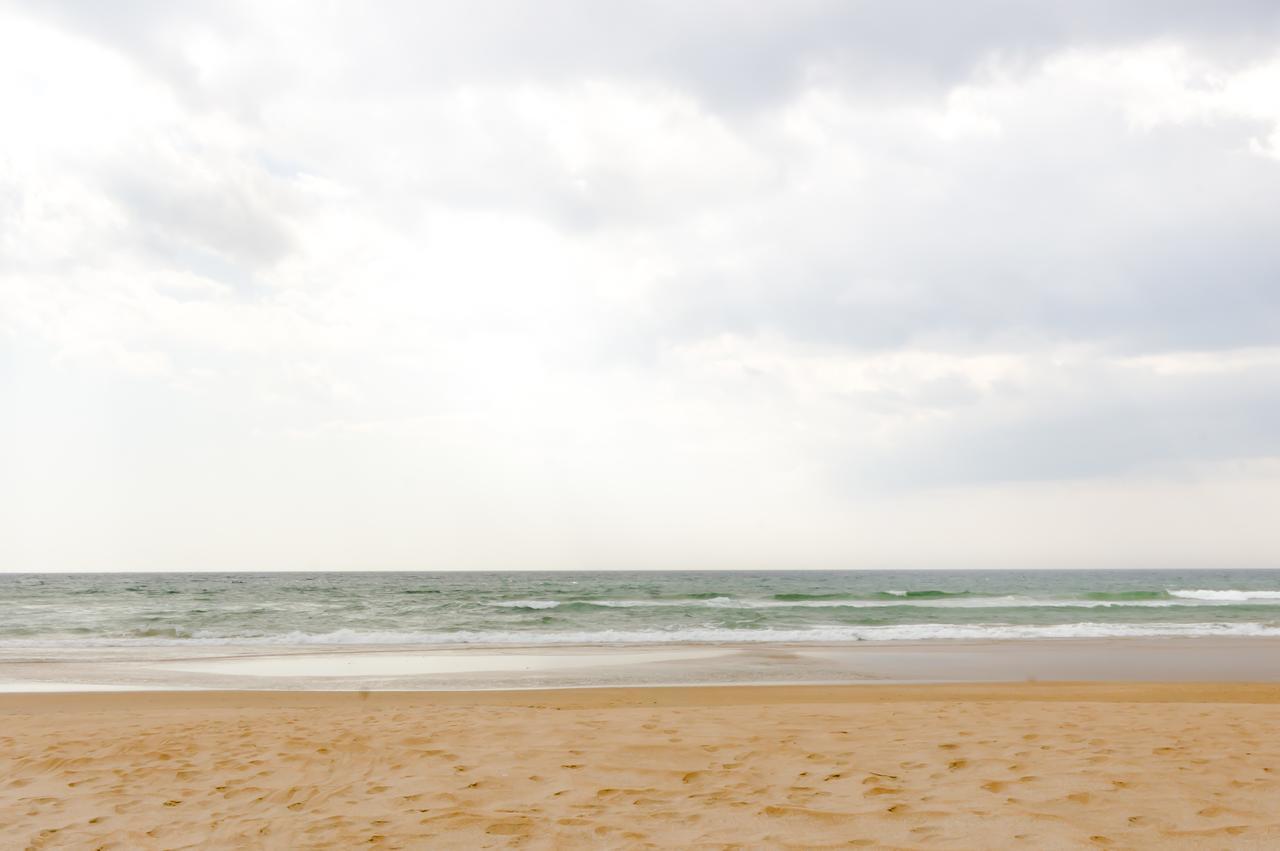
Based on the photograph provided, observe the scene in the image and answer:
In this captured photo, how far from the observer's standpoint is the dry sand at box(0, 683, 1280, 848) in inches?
181

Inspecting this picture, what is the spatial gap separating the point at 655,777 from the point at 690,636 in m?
17.2

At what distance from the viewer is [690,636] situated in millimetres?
22594

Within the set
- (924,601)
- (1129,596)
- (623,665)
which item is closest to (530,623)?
(623,665)

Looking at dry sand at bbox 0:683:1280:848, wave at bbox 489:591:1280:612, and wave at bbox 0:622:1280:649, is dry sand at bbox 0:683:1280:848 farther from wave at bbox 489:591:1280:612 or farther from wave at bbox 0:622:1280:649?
wave at bbox 489:591:1280:612

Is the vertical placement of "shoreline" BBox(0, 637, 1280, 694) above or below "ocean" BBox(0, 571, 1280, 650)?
above

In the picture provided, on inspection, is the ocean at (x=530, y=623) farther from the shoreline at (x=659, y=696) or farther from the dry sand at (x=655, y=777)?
the dry sand at (x=655, y=777)

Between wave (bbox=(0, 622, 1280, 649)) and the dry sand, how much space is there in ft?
40.2

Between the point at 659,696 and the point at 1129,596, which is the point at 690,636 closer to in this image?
the point at 659,696

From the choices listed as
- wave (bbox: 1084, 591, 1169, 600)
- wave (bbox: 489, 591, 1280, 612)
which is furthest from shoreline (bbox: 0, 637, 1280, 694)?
wave (bbox: 1084, 591, 1169, 600)

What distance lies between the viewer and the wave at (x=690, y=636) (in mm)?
21078

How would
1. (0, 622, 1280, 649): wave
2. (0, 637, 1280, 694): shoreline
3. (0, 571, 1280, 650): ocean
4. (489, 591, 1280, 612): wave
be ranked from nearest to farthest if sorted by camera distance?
(0, 637, 1280, 694): shoreline < (0, 622, 1280, 649): wave < (0, 571, 1280, 650): ocean < (489, 591, 1280, 612): wave

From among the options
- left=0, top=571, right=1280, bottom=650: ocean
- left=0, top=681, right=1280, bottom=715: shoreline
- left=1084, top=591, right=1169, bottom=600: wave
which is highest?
left=0, top=681, right=1280, bottom=715: shoreline

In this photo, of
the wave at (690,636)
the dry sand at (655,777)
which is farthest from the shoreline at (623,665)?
the dry sand at (655,777)

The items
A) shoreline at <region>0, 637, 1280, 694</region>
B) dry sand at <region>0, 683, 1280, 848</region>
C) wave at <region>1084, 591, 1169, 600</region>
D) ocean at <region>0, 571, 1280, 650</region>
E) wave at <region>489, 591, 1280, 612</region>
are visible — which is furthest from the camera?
wave at <region>1084, 591, 1169, 600</region>
